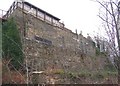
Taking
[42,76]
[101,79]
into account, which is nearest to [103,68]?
[101,79]

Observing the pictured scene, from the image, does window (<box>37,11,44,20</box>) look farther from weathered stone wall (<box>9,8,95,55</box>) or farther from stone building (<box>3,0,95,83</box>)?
weathered stone wall (<box>9,8,95,55</box>)

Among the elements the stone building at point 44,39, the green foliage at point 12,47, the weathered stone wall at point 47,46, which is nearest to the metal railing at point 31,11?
the stone building at point 44,39

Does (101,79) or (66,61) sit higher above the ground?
(66,61)

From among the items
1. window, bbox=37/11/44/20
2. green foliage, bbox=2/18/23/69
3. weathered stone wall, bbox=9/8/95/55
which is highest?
window, bbox=37/11/44/20

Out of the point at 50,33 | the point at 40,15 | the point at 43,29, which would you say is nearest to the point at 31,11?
the point at 40,15

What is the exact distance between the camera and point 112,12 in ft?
Result: 19.2

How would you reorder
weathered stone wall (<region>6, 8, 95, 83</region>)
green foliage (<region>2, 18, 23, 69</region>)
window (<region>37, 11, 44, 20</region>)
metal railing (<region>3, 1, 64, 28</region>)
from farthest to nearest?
window (<region>37, 11, 44, 20</region>) < metal railing (<region>3, 1, 64, 28</region>) < weathered stone wall (<region>6, 8, 95, 83</region>) < green foliage (<region>2, 18, 23, 69</region>)

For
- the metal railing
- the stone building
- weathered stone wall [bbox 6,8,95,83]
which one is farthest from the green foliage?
the metal railing

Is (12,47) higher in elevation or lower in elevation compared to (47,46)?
lower

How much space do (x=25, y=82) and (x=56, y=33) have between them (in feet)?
26.7

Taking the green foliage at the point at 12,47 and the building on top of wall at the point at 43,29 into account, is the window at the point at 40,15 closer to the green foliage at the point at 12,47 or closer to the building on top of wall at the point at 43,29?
the building on top of wall at the point at 43,29

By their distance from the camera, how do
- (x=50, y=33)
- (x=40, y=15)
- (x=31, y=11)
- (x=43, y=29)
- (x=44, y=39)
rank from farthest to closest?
(x=40, y=15), (x=31, y=11), (x=50, y=33), (x=43, y=29), (x=44, y=39)

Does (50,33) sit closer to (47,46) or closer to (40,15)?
(47,46)

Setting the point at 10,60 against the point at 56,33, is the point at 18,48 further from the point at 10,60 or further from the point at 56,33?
the point at 56,33
